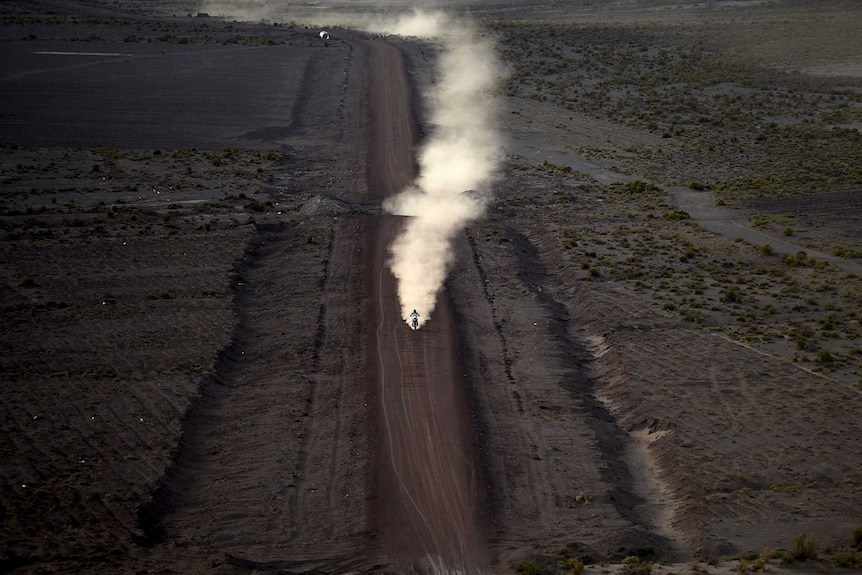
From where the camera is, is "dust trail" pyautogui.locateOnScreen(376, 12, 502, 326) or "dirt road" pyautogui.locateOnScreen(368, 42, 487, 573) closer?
"dirt road" pyautogui.locateOnScreen(368, 42, 487, 573)

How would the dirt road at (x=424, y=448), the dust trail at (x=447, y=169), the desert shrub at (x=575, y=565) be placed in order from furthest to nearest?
1. the dust trail at (x=447, y=169)
2. the dirt road at (x=424, y=448)
3. the desert shrub at (x=575, y=565)

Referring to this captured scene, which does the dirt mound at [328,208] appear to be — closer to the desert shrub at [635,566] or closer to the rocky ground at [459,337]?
the rocky ground at [459,337]

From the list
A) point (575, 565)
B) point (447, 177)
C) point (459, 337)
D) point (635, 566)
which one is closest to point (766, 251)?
point (459, 337)

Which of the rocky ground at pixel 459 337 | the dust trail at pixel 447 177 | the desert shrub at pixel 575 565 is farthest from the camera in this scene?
the dust trail at pixel 447 177

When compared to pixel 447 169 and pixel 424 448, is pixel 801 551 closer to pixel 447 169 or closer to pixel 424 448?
pixel 424 448

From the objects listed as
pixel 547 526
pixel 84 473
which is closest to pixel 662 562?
pixel 547 526

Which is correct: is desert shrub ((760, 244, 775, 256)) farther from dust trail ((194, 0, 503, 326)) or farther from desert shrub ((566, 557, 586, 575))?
desert shrub ((566, 557, 586, 575))

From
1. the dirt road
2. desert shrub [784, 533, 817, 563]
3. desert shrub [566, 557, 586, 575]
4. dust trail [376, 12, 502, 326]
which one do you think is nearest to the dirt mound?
dust trail [376, 12, 502, 326]

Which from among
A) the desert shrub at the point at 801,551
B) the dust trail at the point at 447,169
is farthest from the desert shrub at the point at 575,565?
the dust trail at the point at 447,169
